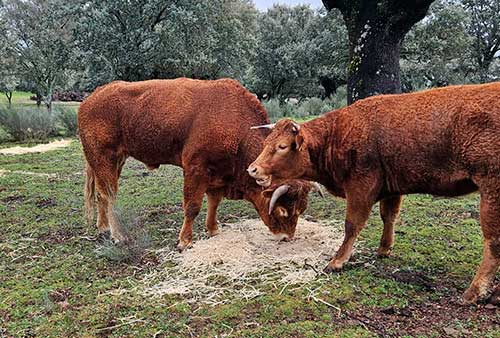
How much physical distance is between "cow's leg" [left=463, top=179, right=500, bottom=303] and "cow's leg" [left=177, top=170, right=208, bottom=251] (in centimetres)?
293

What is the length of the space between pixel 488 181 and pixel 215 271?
257 cm

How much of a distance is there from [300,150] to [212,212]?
176 cm

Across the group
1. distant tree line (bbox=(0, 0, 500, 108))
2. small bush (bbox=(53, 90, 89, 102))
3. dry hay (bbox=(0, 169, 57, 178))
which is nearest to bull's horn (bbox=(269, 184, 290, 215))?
distant tree line (bbox=(0, 0, 500, 108))

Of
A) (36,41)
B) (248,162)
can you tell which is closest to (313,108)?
(36,41)

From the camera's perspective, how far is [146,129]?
5.59 metres

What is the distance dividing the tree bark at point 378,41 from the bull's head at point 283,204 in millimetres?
2712

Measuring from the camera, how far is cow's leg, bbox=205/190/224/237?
225 inches

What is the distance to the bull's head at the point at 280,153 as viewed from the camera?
4.30 m

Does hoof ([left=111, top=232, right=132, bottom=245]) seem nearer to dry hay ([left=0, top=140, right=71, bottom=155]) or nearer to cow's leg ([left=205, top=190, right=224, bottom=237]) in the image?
cow's leg ([left=205, top=190, right=224, bottom=237])

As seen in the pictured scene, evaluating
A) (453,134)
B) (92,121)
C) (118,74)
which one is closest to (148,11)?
(118,74)

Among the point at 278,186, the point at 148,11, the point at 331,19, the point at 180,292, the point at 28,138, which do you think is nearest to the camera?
the point at 180,292

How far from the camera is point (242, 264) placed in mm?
4723

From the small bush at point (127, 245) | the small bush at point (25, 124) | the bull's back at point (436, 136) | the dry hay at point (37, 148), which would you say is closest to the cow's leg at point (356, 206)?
the bull's back at point (436, 136)

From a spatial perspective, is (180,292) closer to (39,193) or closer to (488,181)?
(488,181)
